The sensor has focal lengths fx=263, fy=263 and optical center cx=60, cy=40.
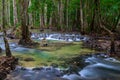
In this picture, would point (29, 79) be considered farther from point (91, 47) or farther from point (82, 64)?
point (91, 47)

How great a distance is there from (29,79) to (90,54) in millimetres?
5999

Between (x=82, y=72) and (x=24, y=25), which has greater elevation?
(x=24, y=25)

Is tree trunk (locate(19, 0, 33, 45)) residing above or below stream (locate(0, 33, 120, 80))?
above

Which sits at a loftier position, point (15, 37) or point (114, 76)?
point (15, 37)

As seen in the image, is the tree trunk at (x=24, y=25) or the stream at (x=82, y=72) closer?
the stream at (x=82, y=72)

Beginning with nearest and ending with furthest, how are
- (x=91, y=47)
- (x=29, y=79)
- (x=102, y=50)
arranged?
(x=29, y=79), (x=102, y=50), (x=91, y=47)

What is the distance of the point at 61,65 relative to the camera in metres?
11.9

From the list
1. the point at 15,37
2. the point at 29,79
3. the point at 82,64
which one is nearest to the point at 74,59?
the point at 82,64

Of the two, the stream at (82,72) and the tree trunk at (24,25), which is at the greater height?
the tree trunk at (24,25)

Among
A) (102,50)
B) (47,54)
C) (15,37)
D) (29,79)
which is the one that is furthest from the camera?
(15,37)

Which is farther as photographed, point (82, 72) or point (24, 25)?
point (24, 25)

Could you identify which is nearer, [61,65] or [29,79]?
[29,79]

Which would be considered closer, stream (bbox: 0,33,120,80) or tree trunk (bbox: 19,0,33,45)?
stream (bbox: 0,33,120,80)

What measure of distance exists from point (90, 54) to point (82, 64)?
2.72m
